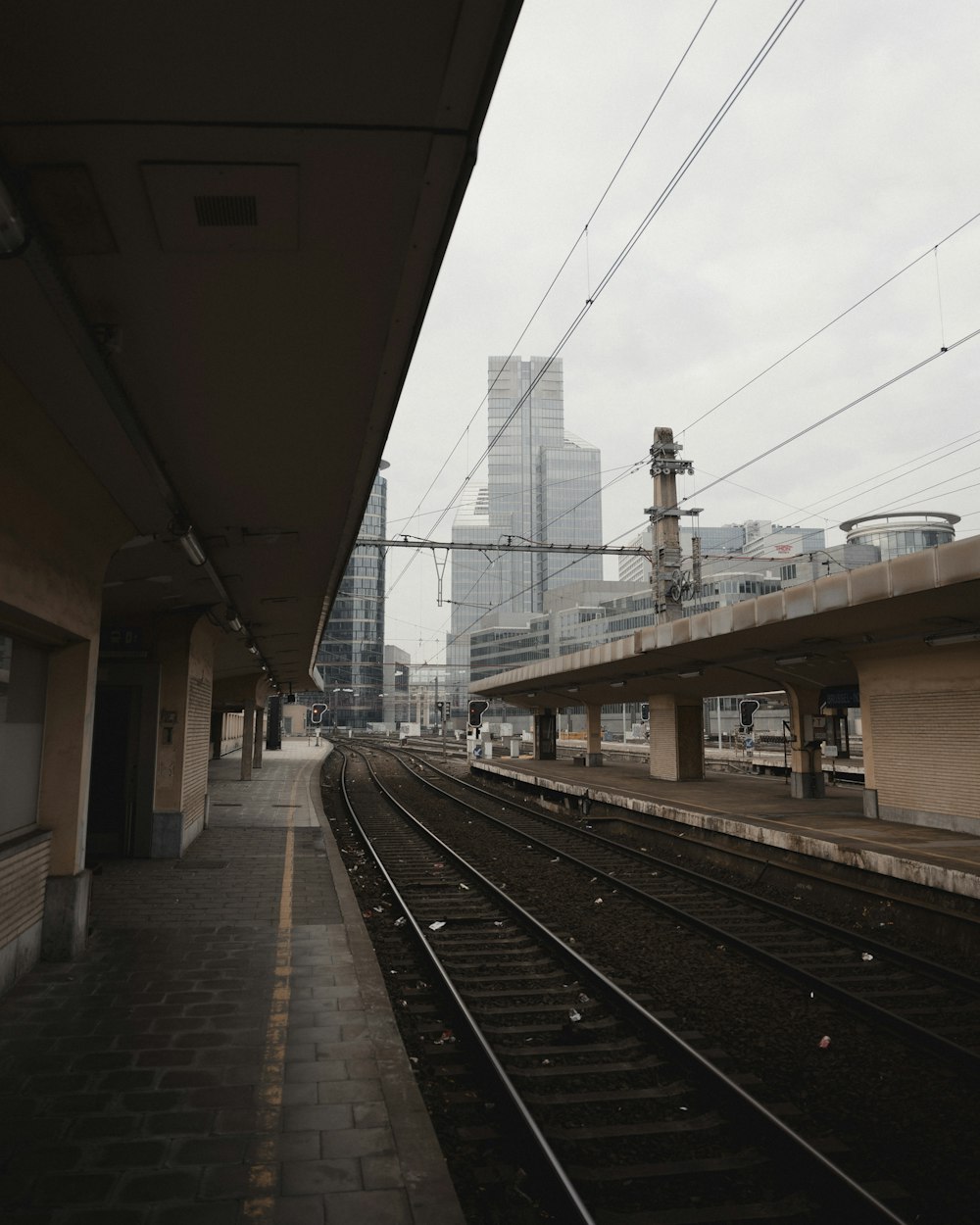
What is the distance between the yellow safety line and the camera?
10.5 ft

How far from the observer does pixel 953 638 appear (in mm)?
11039

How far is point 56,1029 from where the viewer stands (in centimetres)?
491

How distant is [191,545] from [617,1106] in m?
5.41

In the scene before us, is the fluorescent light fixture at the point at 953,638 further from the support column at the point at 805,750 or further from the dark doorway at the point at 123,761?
the dark doorway at the point at 123,761

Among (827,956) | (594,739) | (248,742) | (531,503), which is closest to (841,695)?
(827,956)

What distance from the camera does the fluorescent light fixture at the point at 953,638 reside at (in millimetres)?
10672

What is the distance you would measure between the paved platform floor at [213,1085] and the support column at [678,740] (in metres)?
15.8

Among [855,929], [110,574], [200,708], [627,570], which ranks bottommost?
[855,929]

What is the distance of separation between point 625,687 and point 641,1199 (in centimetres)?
2036

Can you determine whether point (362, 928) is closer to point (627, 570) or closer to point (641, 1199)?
point (641, 1199)

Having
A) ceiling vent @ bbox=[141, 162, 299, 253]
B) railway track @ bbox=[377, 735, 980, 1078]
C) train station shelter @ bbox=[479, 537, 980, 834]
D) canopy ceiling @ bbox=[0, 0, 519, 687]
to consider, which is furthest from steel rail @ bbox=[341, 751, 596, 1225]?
train station shelter @ bbox=[479, 537, 980, 834]

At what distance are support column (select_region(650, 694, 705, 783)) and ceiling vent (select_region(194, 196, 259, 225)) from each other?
2038cm

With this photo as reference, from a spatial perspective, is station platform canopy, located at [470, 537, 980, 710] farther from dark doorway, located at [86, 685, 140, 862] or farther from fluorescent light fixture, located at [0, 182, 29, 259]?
dark doorway, located at [86, 685, 140, 862]

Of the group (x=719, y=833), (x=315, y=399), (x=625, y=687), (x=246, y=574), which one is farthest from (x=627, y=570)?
(x=315, y=399)
